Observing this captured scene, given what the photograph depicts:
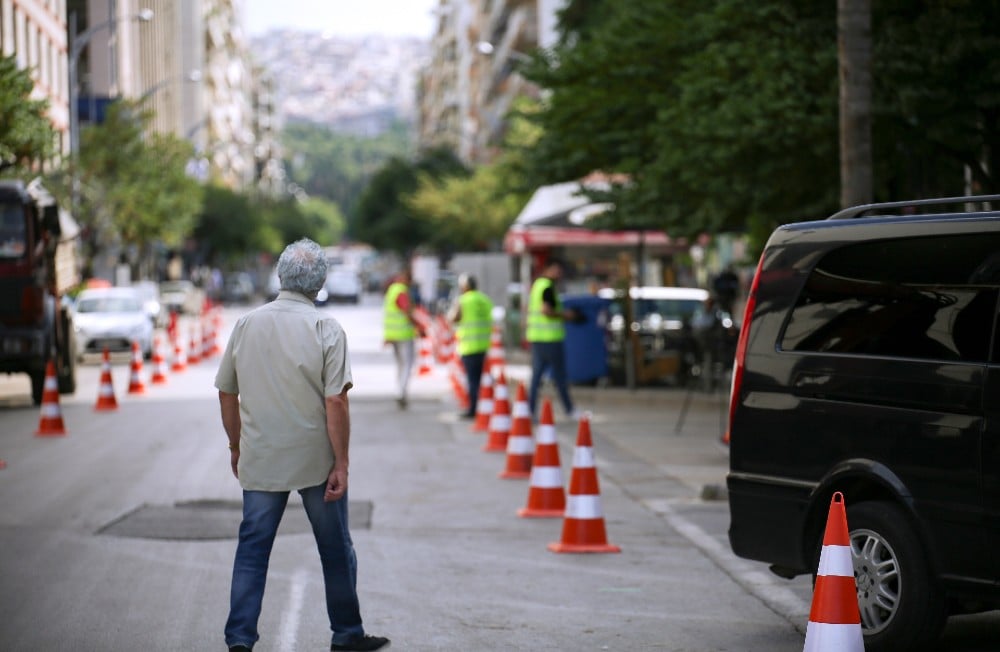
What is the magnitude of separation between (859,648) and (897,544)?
1.33 meters

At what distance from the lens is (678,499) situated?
13.4 m

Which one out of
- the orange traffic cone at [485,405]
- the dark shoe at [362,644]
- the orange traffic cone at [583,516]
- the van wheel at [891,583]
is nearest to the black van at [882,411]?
the van wheel at [891,583]

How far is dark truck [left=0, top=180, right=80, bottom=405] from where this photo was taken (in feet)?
73.9

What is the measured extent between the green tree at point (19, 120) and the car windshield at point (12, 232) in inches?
22.3

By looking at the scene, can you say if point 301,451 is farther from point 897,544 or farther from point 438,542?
point 438,542

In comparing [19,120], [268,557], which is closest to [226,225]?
[19,120]

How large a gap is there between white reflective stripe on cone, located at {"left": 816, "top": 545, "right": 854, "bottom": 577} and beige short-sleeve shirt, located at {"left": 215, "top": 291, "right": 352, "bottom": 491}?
2057 mm

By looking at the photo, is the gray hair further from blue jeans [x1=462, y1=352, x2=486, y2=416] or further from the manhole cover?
blue jeans [x1=462, y1=352, x2=486, y2=416]

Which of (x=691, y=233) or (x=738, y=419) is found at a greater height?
(x=691, y=233)

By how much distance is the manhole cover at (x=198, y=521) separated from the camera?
11.1 metres

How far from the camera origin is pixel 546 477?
12227mm

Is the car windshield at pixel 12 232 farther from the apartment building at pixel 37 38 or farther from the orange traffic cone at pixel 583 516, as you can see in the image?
the orange traffic cone at pixel 583 516

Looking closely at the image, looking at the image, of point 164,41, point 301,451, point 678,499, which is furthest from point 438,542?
point 164,41

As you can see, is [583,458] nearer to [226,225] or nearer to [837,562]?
[837,562]
